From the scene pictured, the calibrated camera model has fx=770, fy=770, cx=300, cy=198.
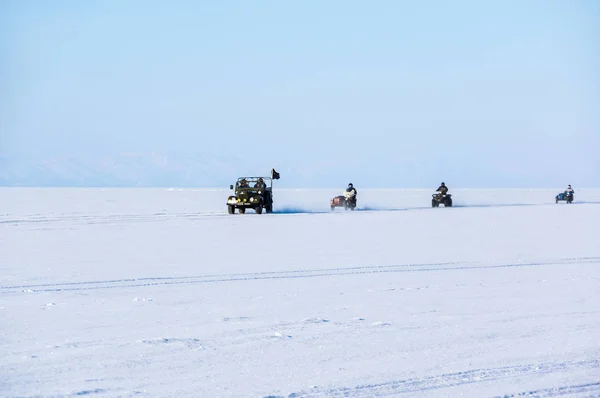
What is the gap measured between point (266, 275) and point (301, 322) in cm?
408

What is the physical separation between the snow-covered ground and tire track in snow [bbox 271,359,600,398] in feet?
0.06

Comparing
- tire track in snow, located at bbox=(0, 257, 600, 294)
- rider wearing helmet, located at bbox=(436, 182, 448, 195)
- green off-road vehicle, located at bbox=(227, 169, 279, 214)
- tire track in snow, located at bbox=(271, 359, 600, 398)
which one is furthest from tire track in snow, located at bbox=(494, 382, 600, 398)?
rider wearing helmet, located at bbox=(436, 182, 448, 195)

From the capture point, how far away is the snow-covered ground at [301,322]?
5.43 m

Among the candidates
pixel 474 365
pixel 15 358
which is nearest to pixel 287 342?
pixel 474 365

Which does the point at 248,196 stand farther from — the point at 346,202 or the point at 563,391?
the point at 563,391

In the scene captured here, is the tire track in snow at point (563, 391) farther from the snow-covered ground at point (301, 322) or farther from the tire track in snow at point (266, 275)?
the tire track in snow at point (266, 275)

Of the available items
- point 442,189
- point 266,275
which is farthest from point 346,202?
point 266,275

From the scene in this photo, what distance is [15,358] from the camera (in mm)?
6121

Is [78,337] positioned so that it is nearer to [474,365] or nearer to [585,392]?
[474,365]

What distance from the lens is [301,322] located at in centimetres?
769

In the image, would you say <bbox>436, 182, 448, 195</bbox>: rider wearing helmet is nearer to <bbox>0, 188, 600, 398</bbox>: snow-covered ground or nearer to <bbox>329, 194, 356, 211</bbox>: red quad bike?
<bbox>329, 194, 356, 211</bbox>: red quad bike

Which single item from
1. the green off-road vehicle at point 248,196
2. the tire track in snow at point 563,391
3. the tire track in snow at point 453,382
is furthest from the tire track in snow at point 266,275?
the green off-road vehicle at point 248,196

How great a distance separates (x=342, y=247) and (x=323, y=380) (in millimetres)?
11297

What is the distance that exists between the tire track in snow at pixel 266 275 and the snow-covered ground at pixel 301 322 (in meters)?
0.03
